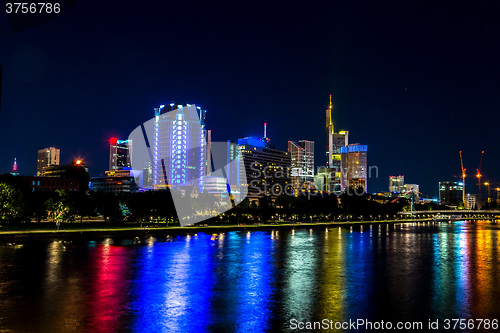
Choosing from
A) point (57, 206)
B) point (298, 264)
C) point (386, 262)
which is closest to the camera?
point (298, 264)

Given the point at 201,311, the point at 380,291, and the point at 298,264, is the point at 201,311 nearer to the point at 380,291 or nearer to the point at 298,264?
the point at 380,291

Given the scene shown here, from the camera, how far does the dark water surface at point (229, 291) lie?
604 inches

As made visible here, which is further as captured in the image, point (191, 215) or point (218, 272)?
point (191, 215)

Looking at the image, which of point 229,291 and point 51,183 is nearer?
point 229,291

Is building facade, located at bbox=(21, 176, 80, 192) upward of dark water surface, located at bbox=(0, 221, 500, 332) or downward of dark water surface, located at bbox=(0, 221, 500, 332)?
upward

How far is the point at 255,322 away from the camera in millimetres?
15062

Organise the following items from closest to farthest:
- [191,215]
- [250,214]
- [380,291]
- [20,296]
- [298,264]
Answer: [20,296]
[380,291]
[298,264]
[191,215]
[250,214]

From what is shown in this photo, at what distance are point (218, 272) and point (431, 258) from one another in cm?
1914

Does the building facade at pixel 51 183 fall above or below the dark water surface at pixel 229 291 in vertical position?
above

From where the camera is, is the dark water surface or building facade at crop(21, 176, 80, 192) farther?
building facade at crop(21, 176, 80, 192)

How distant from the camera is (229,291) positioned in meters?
20.8

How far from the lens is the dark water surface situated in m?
15.3

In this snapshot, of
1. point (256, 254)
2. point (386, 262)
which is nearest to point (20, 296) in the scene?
point (256, 254)

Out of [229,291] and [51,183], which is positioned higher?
[51,183]
